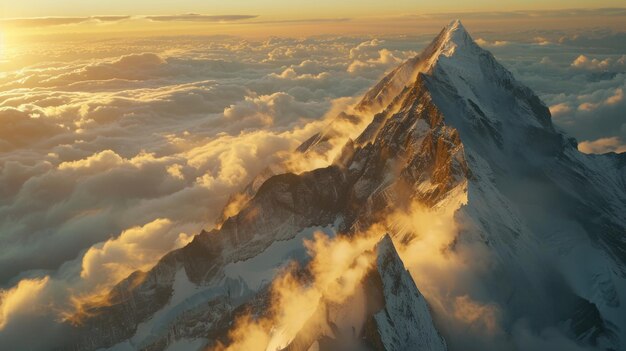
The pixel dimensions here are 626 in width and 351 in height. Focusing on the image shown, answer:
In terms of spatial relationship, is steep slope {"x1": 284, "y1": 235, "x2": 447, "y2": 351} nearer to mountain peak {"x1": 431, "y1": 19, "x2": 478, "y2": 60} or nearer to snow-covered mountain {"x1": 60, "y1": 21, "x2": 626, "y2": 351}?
snow-covered mountain {"x1": 60, "y1": 21, "x2": 626, "y2": 351}

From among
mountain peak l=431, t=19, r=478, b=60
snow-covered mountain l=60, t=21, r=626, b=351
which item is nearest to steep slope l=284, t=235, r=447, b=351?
snow-covered mountain l=60, t=21, r=626, b=351

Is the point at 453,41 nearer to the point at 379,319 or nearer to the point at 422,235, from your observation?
the point at 422,235

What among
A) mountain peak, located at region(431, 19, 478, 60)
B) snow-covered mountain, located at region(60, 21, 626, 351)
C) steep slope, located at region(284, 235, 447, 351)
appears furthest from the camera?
mountain peak, located at region(431, 19, 478, 60)

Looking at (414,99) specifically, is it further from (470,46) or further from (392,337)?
(392,337)

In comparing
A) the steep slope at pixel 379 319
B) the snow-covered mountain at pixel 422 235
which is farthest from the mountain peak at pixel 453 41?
the steep slope at pixel 379 319

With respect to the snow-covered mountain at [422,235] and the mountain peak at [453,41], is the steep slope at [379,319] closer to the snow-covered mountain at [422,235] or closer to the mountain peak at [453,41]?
the snow-covered mountain at [422,235]

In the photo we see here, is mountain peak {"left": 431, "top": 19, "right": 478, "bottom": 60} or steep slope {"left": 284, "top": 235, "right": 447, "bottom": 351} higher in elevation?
mountain peak {"left": 431, "top": 19, "right": 478, "bottom": 60}

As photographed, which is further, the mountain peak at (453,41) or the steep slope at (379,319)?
the mountain peak at (453,41)

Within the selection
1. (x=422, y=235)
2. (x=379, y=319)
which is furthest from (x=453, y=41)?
(x=379, y=319)
